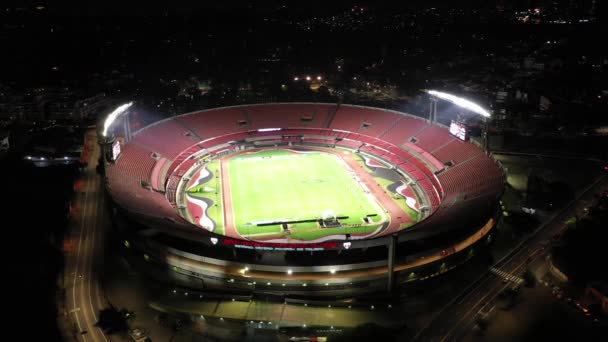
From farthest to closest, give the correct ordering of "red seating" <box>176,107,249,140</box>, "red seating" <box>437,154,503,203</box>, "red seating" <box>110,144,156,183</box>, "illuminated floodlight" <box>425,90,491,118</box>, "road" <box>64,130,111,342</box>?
1. "red seating" <box>176,107,249,140</box>
2. "illuminated floodlight" <box>425,90,491,118</box>
3. "red seating" <box>110,144,156,183</box>
4. "red seating" <box>437,154,503,203</box>
5. "road" <box>64,130,111,342</box>

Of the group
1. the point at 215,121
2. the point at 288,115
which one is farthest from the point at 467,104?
the point at 215,121

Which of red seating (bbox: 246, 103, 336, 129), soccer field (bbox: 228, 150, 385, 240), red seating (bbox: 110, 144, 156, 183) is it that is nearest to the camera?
soccer field (bbox: 228, 150, 385, 240)

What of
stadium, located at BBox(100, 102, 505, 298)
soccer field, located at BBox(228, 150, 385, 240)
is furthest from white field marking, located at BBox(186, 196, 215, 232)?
soccer field, located at BBox(228, 150, 385, 240)

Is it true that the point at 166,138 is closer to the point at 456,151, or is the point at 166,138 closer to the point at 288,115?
the point at 288,115

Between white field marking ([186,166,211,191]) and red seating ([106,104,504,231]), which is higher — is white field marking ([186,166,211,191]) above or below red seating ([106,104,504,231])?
below

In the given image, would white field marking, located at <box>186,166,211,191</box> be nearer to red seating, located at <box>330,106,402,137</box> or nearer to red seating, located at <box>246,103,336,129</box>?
red seating, located at <box>246,103,336,129</box>

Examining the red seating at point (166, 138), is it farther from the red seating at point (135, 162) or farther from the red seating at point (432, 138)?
the red seating at point (432, 138)

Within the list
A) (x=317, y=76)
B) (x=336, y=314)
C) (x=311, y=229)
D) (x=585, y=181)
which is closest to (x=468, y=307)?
(x=336, y=314)
